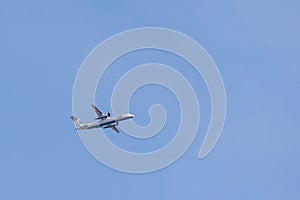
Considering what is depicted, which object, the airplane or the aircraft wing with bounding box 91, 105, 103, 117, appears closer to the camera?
→ the aircraft wing with bounding box 91, 105, 103, 117

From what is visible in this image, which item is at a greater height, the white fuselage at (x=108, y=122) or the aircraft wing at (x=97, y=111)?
the aircraft wing at (x=97, y=111)

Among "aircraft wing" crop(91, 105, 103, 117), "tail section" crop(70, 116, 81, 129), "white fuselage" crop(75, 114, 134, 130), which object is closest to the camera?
"aircraft wing" crop(91, 105, 103, 117)

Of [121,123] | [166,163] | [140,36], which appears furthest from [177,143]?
[140,36]

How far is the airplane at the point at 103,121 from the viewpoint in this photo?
9919 cm

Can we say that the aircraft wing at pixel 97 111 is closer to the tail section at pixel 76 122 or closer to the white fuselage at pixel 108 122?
the white fuselage at pixel 108 122

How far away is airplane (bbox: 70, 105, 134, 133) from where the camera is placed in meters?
99.2

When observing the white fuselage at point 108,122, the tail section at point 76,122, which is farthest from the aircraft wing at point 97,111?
the tail section at point 76,122

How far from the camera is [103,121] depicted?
101 m

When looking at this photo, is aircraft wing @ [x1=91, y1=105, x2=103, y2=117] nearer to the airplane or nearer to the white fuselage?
the airplane

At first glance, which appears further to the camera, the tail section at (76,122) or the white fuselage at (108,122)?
the white fuselage at (108,122)

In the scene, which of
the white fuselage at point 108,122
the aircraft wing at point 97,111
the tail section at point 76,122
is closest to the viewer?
the aircraft wing at point 97,111

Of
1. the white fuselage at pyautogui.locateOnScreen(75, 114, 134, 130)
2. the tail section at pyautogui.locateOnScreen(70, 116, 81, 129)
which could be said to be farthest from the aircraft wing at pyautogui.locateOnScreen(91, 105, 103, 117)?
the tail section at pyautogui.locateOnScreen(70, 116, 81, 129)

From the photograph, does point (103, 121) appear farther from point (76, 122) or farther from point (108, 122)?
point (76, 122)

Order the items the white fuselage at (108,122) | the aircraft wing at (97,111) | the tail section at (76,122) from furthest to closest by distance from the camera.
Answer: the white fuselage at (108,122) → the tail section at (76,122) → the aircraft wing at (97,111)
